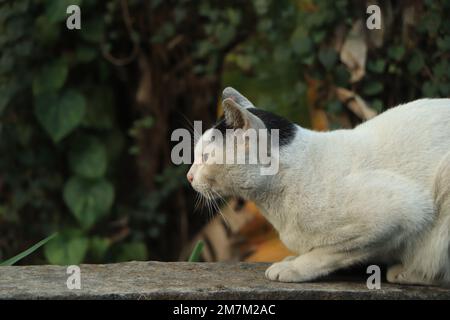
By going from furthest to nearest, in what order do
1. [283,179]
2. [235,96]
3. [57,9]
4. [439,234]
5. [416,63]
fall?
[57,9], [416,63], [235,96], [283,179], [439,234]

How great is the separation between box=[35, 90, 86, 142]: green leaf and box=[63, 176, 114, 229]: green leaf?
0.34 m

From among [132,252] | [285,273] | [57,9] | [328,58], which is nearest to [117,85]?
[57,9]

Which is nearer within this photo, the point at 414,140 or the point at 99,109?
the point at 414,140

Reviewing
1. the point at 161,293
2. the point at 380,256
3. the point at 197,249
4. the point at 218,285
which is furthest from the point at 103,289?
the point at 380,256

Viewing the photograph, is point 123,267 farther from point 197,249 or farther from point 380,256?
point 380,256

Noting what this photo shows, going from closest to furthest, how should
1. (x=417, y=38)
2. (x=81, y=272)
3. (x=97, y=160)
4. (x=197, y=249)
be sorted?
(x=81, y=272), (x=197, y=249), (x=417, y=38), (x=97, y=160)

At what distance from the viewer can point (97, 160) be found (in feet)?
16.4

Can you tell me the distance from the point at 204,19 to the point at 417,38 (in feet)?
5.20

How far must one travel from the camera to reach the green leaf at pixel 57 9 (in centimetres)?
473

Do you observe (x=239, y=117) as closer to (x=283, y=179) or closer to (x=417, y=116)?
(x=283, y=179)

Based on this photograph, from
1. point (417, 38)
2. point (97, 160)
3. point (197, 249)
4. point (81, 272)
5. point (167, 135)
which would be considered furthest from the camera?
point (167, 135)

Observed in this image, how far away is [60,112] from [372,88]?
1.97 meters

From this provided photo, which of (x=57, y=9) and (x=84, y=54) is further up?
(x=57, y=9)

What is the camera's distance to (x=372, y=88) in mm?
4160
